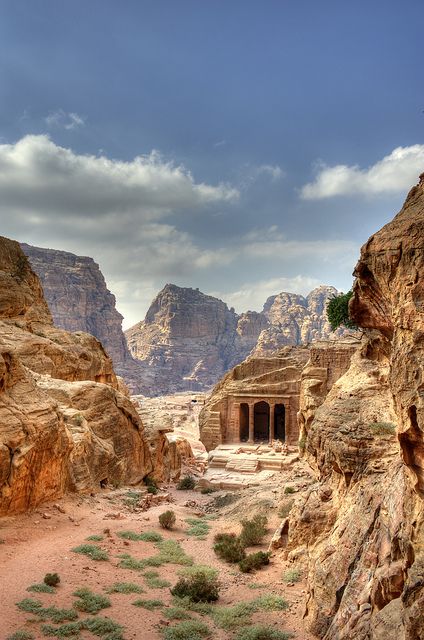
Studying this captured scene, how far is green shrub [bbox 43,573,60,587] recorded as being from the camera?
12.6 meters

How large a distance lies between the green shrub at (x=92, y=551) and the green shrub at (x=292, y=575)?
19.3 ft

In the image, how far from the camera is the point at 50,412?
19.4 m

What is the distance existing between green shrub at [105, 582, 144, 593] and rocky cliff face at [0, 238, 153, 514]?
528 centimetres

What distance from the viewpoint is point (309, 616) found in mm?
11789

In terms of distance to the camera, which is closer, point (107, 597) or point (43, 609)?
point (43, 609)

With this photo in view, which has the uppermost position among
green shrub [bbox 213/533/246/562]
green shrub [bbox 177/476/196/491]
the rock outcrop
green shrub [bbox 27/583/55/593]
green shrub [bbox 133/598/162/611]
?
the rock outcrop

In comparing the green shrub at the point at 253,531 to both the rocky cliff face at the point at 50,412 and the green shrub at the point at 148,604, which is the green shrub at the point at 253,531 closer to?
the green shrub at the point at 148,604

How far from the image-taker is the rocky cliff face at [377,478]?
7.34m

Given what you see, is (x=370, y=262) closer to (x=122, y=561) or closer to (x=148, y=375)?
(x=122, y=561)

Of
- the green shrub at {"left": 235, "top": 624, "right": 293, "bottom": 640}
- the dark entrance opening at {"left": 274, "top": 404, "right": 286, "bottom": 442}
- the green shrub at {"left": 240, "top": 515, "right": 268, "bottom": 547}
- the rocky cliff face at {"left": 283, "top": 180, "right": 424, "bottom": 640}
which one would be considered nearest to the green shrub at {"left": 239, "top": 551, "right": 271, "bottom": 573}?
the rocky cliff face at {"left": 283, "top": 180, "right": 424, "bottom": 640}

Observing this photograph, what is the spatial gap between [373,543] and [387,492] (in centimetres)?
113

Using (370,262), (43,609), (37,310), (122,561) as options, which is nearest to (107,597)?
(43,609)

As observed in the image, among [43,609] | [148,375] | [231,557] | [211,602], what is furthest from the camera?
[148,375]

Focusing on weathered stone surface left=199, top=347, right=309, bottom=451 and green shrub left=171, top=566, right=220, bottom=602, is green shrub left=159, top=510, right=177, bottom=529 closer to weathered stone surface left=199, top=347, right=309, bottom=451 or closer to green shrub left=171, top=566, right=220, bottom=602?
green shrub left=171, top=566, right=220, bottom=602
